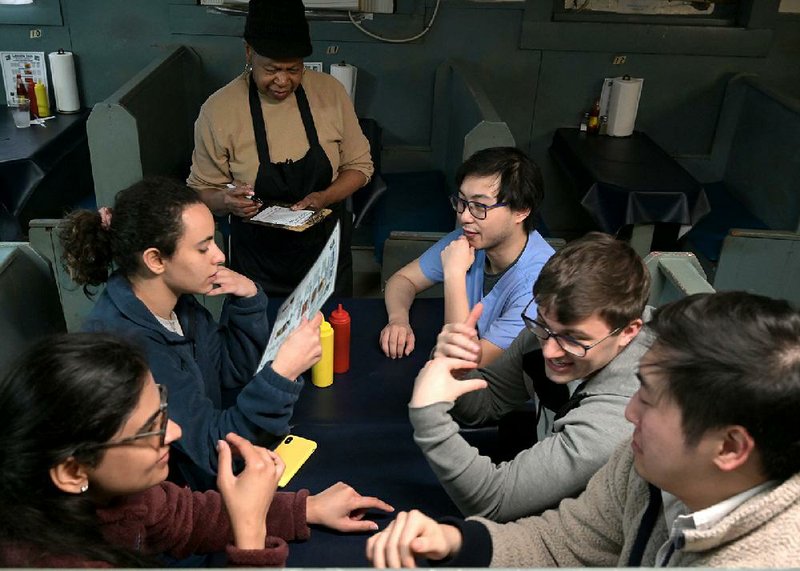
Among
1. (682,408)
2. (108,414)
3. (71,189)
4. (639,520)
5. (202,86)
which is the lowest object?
(71,189)

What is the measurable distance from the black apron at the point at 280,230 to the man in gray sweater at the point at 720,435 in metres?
1.93

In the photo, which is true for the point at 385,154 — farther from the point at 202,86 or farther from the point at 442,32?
the point at 202,86

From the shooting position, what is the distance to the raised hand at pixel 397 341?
6.86 feet

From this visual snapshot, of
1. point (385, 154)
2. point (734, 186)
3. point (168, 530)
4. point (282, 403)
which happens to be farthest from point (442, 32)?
point (168, 530)

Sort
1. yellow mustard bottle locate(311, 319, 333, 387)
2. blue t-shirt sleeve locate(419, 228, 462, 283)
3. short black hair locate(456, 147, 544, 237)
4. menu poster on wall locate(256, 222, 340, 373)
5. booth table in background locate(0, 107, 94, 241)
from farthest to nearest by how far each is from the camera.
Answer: booth table in background locate(0, 107, 94, 241) < blue t-shirt sleeve locate(419, 228, 462, 283) < short black hair locate(456, 147, 544, 237) < yellow mustard bottle locate(311, 319, 333, 387) < menu poster on wall locate(256, 222, 340, 373)

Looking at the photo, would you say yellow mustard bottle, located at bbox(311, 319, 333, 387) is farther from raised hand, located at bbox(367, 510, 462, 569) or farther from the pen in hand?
the pen in hand

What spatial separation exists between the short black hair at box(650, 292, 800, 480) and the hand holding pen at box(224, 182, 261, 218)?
2.02m

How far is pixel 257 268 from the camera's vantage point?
296cm

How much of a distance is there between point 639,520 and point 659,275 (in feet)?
3.52

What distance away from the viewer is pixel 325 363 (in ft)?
6.24

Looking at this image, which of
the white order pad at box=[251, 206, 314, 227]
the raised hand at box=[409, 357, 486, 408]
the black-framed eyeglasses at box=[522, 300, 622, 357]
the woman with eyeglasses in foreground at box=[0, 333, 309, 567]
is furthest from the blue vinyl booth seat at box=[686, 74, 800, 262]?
the woman with eyeglasses in foreground at box=[0, 333, 309, 567]

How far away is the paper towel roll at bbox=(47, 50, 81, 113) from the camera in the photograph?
165 inches

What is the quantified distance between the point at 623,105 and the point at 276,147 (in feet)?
7.81

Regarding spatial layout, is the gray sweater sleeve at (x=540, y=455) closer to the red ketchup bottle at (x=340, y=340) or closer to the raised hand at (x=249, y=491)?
the raised hand at (x=249, y=491)
